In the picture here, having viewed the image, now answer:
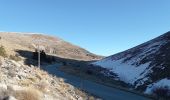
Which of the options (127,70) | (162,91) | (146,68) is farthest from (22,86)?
(127,70)

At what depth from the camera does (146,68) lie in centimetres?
8588

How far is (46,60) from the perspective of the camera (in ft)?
334

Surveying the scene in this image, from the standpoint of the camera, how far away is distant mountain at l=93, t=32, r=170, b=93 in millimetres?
70500

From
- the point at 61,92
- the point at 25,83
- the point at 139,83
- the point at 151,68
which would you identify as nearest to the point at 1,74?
the point at 25,83

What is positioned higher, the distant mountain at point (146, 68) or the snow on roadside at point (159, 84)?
the distant mountain at point (146, 68)

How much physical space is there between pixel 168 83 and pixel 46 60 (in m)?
43.6

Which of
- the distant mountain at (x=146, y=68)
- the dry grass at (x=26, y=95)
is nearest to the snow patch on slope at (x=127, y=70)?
the distant mountain at (x=146, y=68)

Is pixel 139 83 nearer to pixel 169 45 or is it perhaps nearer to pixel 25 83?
pixel 169 45

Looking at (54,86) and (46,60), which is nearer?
(54,86)

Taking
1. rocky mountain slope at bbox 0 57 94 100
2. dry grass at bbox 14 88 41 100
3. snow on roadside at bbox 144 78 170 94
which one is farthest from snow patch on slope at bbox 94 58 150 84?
dry grass at bbox 14 88 41 100

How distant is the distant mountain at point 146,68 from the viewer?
7050 cm

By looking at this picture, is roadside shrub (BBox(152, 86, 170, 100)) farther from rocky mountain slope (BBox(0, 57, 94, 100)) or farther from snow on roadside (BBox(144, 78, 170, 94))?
rocky mountain slope (BBox(0, 57, 94, 100))

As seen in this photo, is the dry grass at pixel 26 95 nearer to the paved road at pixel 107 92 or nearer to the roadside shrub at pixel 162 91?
the paved road at pixel 107 92

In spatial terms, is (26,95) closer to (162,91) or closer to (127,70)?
(162,91)
